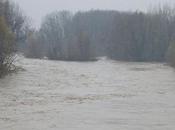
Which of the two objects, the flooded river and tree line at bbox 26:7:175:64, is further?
tree line at bbox 26:7:175:64

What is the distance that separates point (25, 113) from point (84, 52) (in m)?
78.7

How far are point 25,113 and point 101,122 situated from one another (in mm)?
3455

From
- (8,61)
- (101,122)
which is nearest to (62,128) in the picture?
(101,122)

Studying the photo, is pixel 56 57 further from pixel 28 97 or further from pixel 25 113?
pixel 25 113

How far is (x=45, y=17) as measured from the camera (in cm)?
13762

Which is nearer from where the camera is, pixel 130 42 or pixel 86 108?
pixel 86 108

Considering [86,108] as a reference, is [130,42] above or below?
above

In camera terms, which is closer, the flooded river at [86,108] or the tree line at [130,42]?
the flooded river at [86,108]

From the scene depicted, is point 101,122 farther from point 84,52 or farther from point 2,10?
point 84,52

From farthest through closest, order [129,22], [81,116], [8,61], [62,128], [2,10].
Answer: [129,22] → [2,10] → [8,61] → [81,116] → [62,128]

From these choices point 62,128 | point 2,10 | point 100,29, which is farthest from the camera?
point 100,29

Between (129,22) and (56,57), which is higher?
(129,22)

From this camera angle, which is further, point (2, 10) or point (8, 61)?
point (2, 10)

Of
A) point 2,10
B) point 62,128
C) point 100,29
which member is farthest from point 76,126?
point 100,29
